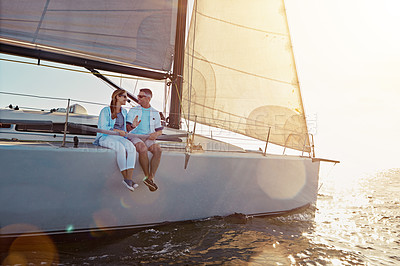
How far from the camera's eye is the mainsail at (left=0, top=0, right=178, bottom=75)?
3930 mm

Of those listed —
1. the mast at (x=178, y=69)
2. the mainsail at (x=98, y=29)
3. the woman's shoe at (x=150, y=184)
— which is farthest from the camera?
the mast at (x=178, y=69)

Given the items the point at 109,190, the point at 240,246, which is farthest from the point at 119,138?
the point at 240,246

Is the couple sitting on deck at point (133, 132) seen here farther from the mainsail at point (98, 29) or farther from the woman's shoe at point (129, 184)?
the mainsail at point (98, 29)

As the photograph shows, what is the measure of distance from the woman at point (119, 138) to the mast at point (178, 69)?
1.37 meters

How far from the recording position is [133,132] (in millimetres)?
3887

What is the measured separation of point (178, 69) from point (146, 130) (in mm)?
1581

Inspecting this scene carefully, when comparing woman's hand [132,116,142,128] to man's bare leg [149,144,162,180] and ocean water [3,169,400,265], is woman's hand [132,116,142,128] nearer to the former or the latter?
man's bare leg [149,144,162,180]

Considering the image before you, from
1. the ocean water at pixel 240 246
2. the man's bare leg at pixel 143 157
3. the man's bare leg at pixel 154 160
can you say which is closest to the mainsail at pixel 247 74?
the ocean water at pixel 240 246

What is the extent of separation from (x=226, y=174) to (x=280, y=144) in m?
1.93

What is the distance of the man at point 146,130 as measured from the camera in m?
3.56

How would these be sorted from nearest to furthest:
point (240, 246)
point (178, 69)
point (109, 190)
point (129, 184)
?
point (129, 184)
point (109, 190)
point (240, 246)
point (178, 69)

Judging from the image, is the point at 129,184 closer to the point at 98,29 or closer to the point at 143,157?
the point at 143,157

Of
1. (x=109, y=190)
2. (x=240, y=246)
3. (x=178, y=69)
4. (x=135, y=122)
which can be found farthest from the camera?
(x=178, y=69)

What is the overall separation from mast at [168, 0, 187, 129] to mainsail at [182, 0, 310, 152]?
0.74m
